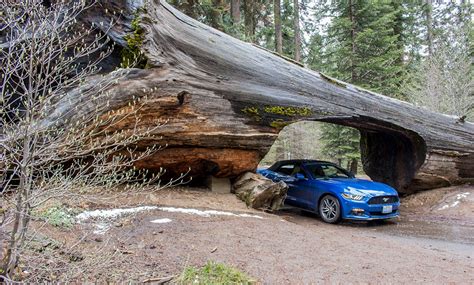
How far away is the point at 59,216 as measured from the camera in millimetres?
5199

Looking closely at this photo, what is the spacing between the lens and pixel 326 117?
30.6 feet

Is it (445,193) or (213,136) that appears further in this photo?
(445,193)

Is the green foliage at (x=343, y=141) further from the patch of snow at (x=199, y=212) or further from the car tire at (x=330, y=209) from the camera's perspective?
the patch of snow at (x=199, y=212)

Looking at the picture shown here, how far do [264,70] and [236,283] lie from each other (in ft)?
19.8

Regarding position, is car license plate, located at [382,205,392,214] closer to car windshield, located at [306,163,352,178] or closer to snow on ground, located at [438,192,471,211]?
car windshield, located at [306,163,352,178]

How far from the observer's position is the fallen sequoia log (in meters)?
6.95

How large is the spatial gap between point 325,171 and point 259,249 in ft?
18.7

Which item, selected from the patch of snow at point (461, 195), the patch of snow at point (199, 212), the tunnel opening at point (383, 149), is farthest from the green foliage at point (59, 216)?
the patch of snow at point (461, 195)

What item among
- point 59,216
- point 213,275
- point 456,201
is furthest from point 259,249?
point 456,201

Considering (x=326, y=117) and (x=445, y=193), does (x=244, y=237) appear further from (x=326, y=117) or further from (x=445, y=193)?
(x=445, y=193)

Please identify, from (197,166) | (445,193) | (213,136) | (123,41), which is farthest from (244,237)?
(445,193)

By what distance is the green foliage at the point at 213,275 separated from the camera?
3.76 meters

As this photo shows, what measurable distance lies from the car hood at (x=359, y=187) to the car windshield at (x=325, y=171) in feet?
1.92

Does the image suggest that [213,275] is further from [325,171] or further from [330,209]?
[325,171]
